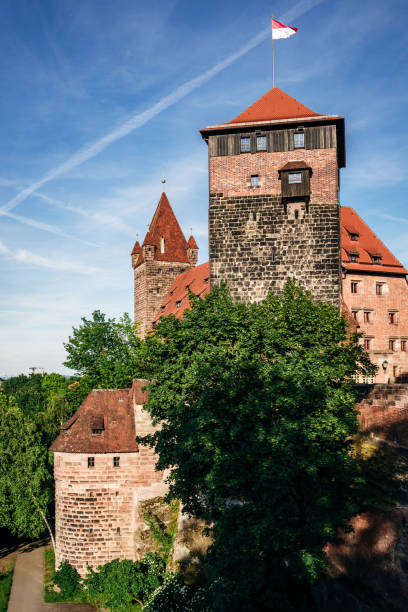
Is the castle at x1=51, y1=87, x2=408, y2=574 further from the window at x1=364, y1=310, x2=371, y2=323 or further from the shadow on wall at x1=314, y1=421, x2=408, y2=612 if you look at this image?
the window at x1=364, y1=310, x2=371, y2=323

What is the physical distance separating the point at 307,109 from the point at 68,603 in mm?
31206

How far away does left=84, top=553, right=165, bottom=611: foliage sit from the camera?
2719 centimetres

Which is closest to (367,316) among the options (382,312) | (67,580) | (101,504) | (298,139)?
(382,312)

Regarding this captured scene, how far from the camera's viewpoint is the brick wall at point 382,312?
39906 mm

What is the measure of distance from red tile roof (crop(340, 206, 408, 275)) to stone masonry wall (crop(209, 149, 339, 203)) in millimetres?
12476

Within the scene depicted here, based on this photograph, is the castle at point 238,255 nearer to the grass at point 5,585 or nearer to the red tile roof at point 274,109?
the red tile roof at point 274,109

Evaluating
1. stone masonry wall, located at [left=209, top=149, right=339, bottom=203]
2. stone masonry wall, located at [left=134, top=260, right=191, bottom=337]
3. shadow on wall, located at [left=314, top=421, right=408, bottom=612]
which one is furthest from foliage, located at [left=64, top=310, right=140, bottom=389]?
shadow on wall, located at [left=314, top=421, right=408, bottom=612]

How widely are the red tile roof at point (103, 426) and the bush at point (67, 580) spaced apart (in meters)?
6.67

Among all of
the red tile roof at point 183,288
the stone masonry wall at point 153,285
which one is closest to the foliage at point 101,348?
the red tile roof at point 183,288

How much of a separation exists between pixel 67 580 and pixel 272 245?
22137mm

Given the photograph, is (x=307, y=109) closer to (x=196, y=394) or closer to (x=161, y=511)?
(x=196, y=394)

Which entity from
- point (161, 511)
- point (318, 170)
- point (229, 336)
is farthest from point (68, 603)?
point (318, 170)

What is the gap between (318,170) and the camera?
92.7ft

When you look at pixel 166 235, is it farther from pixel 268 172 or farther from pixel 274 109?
pixel 268 172
